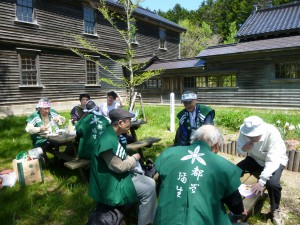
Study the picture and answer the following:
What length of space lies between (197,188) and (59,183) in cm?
363

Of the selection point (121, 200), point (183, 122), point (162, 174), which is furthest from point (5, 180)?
point (162, 174)

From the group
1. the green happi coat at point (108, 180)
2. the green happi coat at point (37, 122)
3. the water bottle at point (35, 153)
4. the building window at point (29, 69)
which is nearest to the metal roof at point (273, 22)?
the building window at point (29, 69)

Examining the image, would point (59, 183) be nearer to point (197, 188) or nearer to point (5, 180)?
point (5, 180)

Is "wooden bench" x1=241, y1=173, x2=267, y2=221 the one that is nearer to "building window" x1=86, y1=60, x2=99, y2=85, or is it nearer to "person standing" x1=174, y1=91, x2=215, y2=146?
"person standing" x1=174, y1=91, x2=215, y2=146

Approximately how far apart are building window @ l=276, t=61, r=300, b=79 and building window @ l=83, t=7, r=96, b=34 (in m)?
12.4

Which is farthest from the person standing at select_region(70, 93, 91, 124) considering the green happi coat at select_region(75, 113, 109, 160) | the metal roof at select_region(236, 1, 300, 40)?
the metal roof at select_region(236, 1, 300, 40)

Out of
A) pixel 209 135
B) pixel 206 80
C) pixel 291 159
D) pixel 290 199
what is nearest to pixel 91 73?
pixel 206 80

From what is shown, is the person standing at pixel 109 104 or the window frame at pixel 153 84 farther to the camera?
the window frame at pixel 153 84

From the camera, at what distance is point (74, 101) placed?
16422 mm

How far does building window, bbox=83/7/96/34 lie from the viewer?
55.4 ft

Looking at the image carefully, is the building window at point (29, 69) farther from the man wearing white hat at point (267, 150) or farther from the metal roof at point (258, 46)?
the man wearing white hat at point (267, 150)

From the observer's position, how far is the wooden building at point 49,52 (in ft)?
42.3

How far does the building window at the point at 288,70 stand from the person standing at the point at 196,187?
1415cm

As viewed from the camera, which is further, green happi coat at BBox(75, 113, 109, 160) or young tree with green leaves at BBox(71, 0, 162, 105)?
young tree with green leaves at BBox(71, 0, 162, 105)
